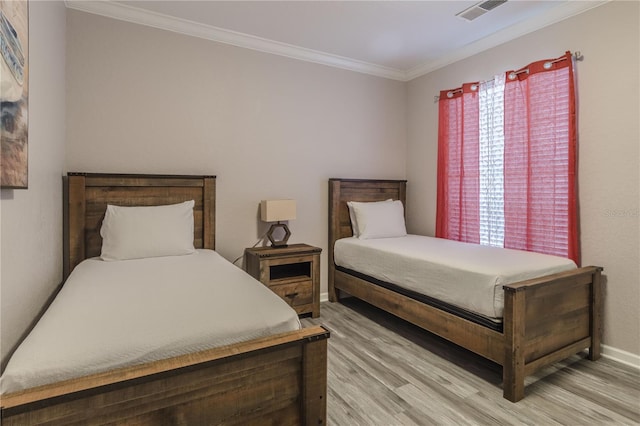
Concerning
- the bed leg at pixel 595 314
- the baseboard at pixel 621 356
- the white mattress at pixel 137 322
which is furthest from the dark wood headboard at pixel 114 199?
the baseboard at pixel 621 356

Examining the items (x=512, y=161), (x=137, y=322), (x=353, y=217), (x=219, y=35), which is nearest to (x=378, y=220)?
(x=353, y=217)

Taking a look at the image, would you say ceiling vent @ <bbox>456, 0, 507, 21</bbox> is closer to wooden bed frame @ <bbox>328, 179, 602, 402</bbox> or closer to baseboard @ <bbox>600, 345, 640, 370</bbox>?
wooden bed frame @ <bbox>328, 179, 602, 402</bbox>

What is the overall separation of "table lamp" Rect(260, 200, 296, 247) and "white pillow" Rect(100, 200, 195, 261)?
0.70m

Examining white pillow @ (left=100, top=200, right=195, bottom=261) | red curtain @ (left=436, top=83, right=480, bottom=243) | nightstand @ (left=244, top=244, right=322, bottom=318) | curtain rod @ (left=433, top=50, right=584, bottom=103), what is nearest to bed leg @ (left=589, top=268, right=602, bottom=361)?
red curtain @ (left=436, top=83, right=480, bottom=243)

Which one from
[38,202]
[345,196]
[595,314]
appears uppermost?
[345,196]

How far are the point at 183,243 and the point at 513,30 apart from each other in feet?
10.7

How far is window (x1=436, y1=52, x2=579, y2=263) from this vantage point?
2.62 meters

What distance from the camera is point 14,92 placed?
49.6 inches

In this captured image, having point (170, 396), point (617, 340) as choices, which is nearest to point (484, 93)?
point (617, 340)

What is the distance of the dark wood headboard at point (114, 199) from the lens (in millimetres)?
2514

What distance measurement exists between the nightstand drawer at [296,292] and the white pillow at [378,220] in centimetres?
76

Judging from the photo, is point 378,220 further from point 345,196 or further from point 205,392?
point 205,392

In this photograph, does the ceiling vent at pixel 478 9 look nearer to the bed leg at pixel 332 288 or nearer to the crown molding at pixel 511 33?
the crown molding at pixel 511 33

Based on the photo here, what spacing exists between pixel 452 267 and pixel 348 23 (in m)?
2.15
